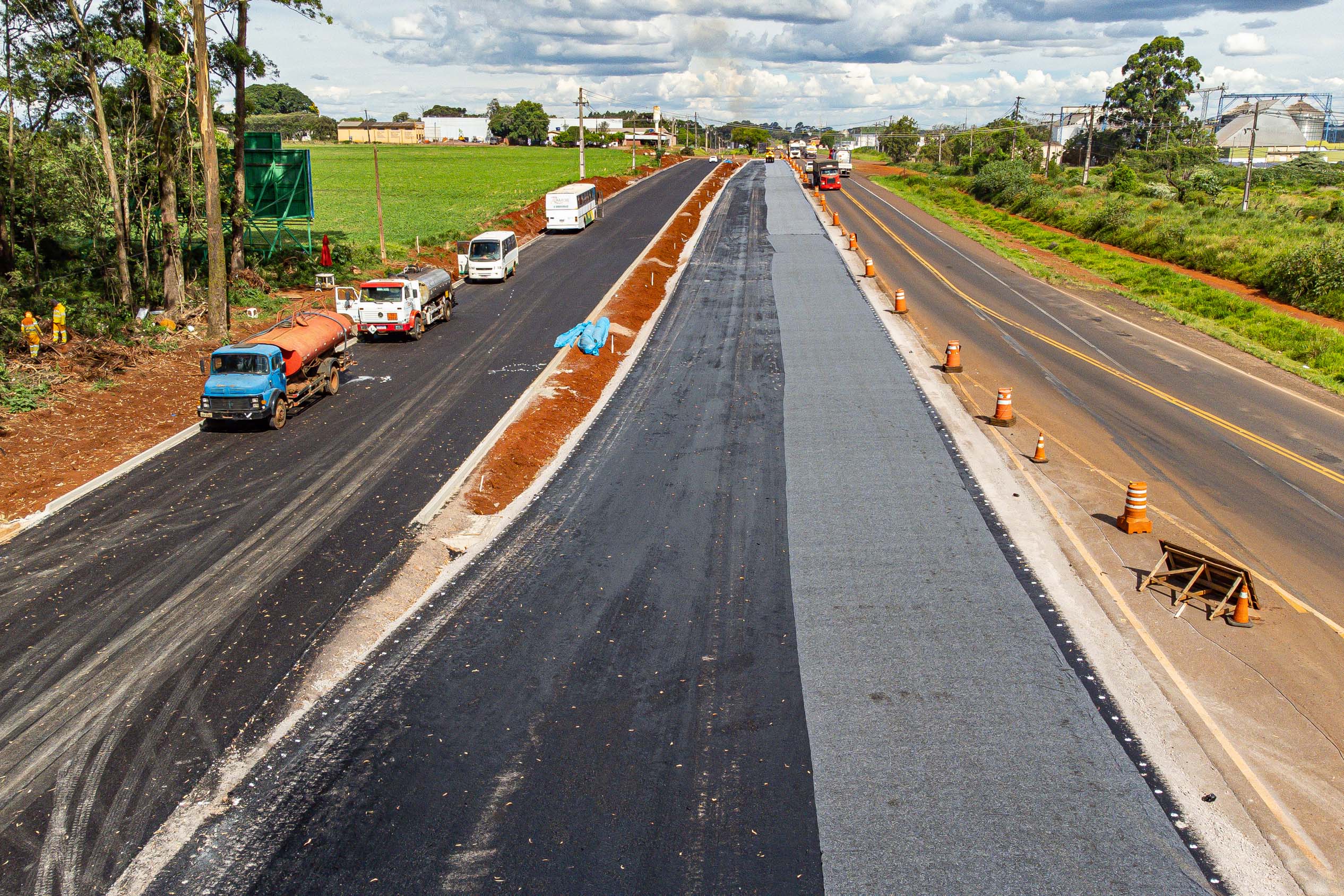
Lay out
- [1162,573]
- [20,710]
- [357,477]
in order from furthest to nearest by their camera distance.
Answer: [357,477], [1162,573], [20,710]

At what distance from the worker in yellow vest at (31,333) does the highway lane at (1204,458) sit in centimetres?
2603

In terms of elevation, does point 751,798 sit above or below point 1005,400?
below

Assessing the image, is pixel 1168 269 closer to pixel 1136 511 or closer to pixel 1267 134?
pixel 1136 511

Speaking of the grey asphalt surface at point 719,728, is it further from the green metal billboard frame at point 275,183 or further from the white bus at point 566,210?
the white bus at point 566,210

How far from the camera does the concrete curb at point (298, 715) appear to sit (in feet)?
30.3

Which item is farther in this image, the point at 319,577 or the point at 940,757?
the point at 319,577

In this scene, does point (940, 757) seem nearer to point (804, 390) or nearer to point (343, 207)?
point (804, 390)

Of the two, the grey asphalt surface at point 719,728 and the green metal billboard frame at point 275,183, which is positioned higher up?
the green metal billboard frame at point 275,183

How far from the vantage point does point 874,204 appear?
3044 inches

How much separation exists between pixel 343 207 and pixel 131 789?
65.3m

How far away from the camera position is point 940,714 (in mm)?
11359

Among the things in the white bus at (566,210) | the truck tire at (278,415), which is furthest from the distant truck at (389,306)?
the white bus at (566,210)

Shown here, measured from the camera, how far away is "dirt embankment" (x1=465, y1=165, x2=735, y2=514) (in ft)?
63.1

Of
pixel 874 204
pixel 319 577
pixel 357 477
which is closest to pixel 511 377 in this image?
pixel 357 477
